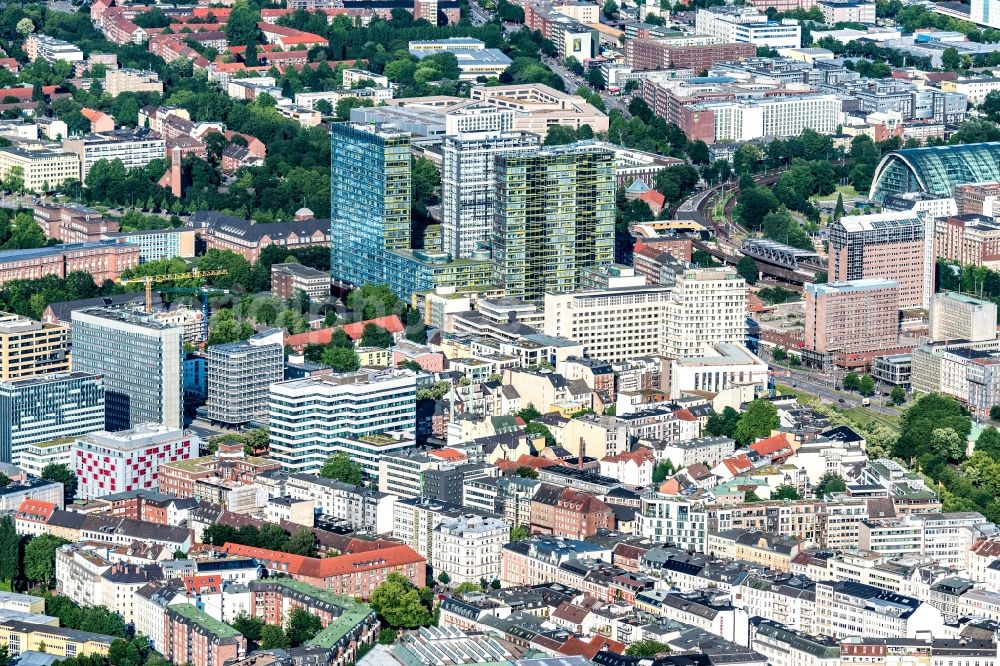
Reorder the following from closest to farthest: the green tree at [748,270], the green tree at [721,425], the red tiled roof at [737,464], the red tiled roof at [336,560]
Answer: the red tiled roof at [336,560] → the red tiled roof at [737,464] → the green tree at [721,425] → the green tree at [748,270]

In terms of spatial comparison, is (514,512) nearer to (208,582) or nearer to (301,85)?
(208,582)

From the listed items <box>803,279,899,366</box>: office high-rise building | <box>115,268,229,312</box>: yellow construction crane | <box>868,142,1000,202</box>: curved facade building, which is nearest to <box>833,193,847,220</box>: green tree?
<box>868,142,1000,202</box>: curved facade building

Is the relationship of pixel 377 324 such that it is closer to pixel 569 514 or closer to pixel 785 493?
pixel 785 493

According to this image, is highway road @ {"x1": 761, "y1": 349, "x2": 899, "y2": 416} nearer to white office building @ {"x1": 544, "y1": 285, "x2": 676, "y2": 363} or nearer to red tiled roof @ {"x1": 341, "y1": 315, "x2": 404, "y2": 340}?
white office building @ {"x1": 544, "y1": 285, "x2": 676, "y2": 363}

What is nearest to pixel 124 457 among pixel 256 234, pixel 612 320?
pixel 612 320

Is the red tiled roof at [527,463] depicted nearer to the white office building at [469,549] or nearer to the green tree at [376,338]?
the white office building at [469,549]

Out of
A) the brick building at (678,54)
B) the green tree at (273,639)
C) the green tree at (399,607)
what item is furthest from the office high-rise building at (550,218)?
the brick building at (678,54)
